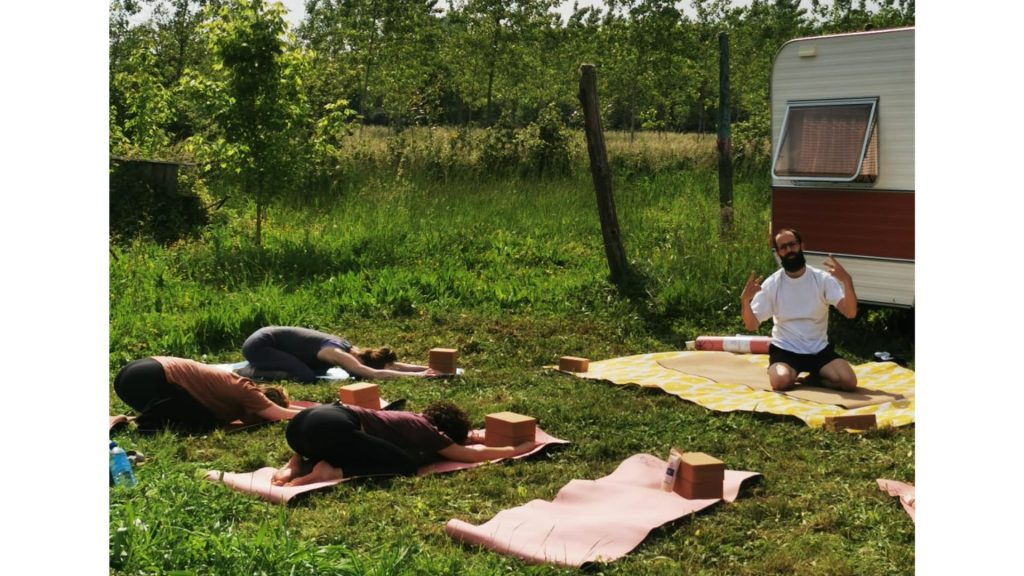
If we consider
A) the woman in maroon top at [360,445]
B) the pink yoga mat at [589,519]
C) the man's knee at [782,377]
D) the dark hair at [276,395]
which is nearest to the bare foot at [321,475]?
the woman in maroon top at [360,445]

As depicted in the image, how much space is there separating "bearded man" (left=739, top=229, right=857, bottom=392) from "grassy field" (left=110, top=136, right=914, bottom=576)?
3.24ft

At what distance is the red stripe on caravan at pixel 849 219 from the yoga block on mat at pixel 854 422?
9.90 ft

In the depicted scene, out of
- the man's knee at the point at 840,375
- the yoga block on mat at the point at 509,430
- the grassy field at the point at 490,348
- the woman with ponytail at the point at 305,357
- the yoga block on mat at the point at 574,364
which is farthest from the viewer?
the yoga block on mat at the point at 574,364

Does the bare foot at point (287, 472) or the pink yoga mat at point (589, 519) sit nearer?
the pink yoga mat at point (589, 519)

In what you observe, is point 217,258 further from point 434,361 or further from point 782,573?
point 782,573

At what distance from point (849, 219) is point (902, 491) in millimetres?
4693

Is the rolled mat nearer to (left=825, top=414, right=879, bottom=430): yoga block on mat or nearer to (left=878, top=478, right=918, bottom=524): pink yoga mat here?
(left=825, top=414, right=879, bottom=430): yoga block on mat

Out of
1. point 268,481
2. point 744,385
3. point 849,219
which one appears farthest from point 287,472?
point 849,219

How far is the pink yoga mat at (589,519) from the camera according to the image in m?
4.16

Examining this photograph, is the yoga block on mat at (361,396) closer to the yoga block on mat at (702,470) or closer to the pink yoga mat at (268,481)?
the pink yoga mat at (268,481)

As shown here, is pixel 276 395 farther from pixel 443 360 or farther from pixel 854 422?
pixel 854 422

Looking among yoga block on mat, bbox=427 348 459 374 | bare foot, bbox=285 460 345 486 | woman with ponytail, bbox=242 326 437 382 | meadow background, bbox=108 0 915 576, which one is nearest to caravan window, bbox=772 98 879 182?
meadow background, bbox=108 0 915 576

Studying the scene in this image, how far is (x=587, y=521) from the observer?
4.48 metres
